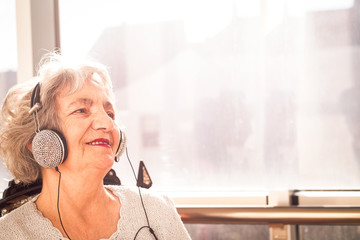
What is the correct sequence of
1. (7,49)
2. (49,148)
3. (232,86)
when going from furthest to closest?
(7,49) < (232,86) < (49,148)

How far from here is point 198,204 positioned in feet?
6.20

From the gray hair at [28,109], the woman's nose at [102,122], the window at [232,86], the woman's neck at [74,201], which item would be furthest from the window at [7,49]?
the woman's nose at [102,122]

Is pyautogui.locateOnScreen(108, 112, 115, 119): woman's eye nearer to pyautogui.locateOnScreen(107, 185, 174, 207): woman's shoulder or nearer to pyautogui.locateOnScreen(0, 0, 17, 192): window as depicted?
pyautogui.locateOnScreen(107, 185, 174, 207): woman's shoulder

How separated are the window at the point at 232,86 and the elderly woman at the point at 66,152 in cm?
56

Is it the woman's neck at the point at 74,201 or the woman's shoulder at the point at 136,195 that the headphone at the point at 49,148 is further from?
the woman's shoulder at the point at 136,195

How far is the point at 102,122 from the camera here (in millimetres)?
1323

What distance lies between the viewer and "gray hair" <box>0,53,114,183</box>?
132 cm

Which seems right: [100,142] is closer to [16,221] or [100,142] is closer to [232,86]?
[16,221]

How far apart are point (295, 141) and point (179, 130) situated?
0.54 meters

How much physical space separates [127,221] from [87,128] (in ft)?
1.19

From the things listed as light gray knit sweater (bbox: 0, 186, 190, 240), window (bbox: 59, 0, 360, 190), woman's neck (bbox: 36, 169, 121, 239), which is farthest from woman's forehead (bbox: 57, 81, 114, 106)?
window (bbox: 59, 0, 360, 190)

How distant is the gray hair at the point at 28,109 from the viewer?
132cm

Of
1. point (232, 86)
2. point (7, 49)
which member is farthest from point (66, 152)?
point (7, 49)

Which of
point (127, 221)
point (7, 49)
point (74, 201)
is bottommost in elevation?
point (127, 221)
